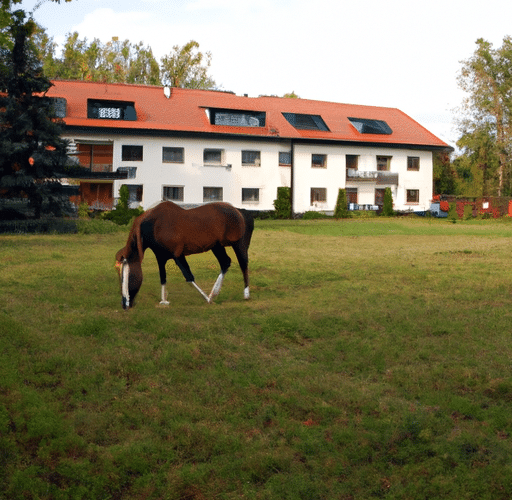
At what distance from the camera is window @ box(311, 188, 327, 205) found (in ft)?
169

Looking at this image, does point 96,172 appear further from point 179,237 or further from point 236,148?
point 179,237

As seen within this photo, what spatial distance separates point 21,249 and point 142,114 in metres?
27.5

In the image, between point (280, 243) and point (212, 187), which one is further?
point (212, 187)

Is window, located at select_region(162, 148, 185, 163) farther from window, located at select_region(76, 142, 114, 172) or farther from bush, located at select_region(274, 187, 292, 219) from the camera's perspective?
bush, located at select_region(274, 187, 292, 219)

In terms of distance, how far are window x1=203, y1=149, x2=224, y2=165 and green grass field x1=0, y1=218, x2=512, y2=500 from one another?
3582cm

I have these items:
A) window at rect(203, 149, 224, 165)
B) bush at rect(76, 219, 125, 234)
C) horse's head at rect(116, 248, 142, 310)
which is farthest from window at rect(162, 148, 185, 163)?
horse's head at rect(116, 248, 142, 310)

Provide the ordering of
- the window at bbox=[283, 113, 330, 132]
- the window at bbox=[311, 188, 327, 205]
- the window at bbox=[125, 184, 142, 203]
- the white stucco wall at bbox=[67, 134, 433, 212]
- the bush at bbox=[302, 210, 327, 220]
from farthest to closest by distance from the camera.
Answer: the window at bbox=[283, 113, 330, 132], the window at bbox=[311, 188, 327, 205], the bush at bbox=[302, 210, 327, 220], the white stucco wall at bbox=[67, 134, 433, 212], the window at bbox=[125, 184, 142, 203]

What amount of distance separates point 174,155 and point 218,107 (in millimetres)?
5380

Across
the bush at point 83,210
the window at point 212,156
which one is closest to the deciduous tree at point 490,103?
the window at point 212,156

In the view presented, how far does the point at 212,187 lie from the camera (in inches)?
1903

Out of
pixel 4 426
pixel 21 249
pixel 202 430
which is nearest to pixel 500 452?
pixel 202 430

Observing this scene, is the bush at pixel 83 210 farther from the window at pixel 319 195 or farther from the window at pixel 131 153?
the window at pixel 319 195

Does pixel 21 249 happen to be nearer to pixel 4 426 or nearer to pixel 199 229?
pixel 199 229

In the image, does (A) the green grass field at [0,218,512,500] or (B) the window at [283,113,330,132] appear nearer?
(A) the green grass field at [0,218,512,500]
